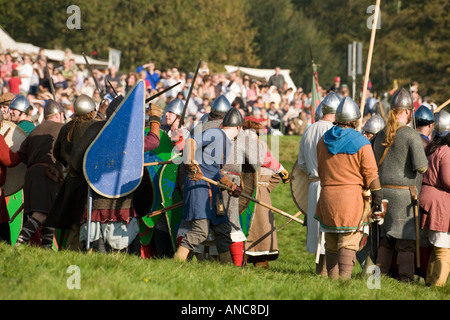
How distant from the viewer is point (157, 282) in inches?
239

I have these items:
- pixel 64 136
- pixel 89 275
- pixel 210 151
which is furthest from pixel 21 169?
pixel 89 275

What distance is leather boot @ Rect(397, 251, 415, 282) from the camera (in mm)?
7820

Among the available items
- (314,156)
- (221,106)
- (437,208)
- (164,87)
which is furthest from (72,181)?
(164,87)

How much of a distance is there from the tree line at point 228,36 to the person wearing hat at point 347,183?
94.5 feet

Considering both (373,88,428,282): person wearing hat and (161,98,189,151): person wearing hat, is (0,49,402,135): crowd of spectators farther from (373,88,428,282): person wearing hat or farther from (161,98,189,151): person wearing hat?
(373,88,428,282): person wearing hat

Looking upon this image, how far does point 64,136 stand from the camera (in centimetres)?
782

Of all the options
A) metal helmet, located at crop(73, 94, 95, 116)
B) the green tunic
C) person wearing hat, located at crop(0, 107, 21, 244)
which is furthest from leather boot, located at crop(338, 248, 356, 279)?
the green tunic

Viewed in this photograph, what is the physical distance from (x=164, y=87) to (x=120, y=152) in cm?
1056

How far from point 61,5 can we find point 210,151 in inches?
1391

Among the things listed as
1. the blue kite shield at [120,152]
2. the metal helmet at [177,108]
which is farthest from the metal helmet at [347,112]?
the metal helmet at [177,108]

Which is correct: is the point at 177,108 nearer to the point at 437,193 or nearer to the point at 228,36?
the point at 437,193
